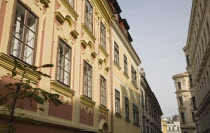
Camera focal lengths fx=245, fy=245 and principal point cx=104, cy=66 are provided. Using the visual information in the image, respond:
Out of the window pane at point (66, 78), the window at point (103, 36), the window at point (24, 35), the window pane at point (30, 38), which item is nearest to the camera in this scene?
the window at point (24, 35)

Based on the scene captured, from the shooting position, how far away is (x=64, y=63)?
8773mm

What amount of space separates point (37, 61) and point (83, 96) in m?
Answer: 3.17

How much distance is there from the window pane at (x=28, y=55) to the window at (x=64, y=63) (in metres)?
1.54

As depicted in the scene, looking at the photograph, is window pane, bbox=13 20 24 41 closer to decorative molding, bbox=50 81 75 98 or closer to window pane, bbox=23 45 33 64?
window pane, bbox=23 45 33 64

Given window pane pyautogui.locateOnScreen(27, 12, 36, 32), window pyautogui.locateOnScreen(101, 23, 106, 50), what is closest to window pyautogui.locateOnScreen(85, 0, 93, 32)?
window pyautogui.locateOnScreen(101, 23, 106, 50)

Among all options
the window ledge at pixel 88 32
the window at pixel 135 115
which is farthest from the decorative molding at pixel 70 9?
the window at pixel 135 115

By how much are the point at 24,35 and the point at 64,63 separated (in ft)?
8.06

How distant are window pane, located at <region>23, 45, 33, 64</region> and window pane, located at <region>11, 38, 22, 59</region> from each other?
27 centimetres

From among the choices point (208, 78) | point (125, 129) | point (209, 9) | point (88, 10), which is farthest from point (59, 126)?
point (208, 78)

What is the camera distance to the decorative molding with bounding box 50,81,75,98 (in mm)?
7727

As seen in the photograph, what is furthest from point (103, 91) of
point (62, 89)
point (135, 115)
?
point (135, 115)

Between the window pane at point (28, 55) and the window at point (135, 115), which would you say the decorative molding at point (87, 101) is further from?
the window at point (135, 115)

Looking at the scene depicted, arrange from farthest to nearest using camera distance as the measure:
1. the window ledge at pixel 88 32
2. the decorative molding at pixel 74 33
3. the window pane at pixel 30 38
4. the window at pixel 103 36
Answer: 1. the window at pixel 103 36
2. the window ledge at pixel 88 32
3. the decorative molding at pixel 74 33
4. the window pane at pixel 30 38

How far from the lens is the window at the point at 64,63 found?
8477 mm
